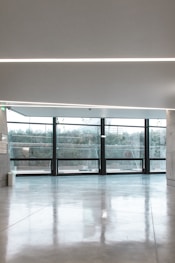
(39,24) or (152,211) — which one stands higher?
(39,24)

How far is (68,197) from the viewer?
874cm

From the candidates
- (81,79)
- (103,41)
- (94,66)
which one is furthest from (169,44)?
(81,79)

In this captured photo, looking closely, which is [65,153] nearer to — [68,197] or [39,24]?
[68,197]

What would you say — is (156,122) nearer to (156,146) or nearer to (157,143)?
(157,143)

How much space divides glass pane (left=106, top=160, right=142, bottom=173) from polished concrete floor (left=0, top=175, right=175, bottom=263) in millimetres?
9347

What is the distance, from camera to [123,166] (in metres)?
17.9

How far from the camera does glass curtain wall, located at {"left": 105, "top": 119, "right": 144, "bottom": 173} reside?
1783cm

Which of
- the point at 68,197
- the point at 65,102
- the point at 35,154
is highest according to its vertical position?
the point at 65,102

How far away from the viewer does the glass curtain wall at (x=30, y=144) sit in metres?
16.3

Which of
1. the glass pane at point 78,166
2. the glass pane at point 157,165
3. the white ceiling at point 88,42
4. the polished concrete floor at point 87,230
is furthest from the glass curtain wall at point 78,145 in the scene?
the white ceiling at point 88,42

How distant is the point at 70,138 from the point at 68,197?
29.0ft

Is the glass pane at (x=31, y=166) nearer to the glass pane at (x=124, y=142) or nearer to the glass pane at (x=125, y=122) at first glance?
the glass pane at (x=124, y=142)

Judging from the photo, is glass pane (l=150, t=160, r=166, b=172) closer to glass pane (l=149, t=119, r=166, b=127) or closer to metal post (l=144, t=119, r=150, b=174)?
metal post (l=144, t=119, r=150, b=174)

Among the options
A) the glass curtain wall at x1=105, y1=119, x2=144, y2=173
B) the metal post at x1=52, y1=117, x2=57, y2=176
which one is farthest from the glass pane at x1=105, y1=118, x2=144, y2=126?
the metal post at x1=52, y1=117, x2=57, y2=176
